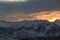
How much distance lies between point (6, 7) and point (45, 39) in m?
6.43

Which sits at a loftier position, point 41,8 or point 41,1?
point 41,1

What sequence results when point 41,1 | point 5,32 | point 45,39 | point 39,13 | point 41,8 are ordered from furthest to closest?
point 41,1
point 41,8
point 39,13
point 5,32
point 45,39

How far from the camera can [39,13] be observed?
8539 mm

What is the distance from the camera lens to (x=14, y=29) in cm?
407

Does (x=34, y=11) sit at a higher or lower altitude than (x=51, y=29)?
higher

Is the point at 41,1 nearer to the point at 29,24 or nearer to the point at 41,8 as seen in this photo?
the point at 41,8

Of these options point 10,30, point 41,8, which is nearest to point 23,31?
point 10,30

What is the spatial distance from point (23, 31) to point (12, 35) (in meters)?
0.24

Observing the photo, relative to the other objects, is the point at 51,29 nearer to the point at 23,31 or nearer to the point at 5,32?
the point at 23,31

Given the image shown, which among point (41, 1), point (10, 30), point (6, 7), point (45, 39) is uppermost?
point (41, 1)

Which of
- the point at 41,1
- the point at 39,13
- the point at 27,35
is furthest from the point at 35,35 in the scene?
the point at 41,1

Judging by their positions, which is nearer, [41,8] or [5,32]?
[5,32]

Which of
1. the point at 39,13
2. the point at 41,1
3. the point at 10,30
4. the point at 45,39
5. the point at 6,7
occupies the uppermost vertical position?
the point at 41,1

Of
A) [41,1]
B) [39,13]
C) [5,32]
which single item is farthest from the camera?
[41,1]
